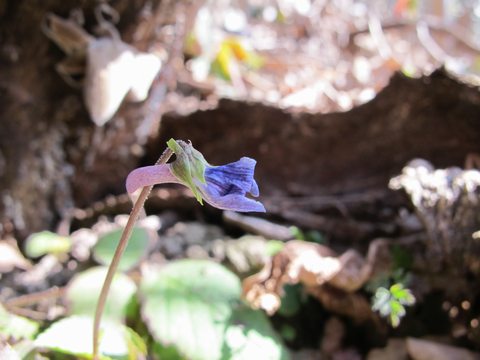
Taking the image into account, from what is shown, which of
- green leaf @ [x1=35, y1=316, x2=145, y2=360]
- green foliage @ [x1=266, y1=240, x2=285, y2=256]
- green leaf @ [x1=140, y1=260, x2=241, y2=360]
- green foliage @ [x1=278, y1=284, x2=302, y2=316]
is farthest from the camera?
green foliage @ [x1=266, y1=240, x2=285, y2=256]

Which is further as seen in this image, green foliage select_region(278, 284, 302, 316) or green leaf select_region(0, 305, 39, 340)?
green foliage select_region(278, 284, 302, 316)

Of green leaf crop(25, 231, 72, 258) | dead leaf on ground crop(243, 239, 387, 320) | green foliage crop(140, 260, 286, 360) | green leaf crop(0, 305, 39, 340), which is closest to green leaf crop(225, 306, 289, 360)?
green foliage crop(140, 260, 286, 360)

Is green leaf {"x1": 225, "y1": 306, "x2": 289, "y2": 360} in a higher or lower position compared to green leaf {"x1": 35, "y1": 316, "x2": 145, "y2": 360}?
lower

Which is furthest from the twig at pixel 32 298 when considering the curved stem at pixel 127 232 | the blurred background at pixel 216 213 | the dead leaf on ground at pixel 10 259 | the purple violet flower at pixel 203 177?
the purple violet flower at pixel 203 177

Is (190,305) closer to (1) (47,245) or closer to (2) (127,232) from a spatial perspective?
(2) (127,232)

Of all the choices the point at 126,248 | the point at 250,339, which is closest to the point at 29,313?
the point at 126,248

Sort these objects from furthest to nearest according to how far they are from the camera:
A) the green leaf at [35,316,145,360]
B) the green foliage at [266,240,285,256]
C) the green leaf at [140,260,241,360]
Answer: the green foliage at [266,240,285,256]
the green leaf at [140,260,241,360]
the green leaf at [35,316,145,360]

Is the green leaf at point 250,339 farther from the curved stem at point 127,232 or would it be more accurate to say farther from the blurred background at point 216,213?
the curved stem at point 127,232

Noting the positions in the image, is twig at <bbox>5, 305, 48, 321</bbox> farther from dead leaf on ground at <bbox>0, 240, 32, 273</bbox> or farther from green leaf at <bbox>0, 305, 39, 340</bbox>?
dead leaf on ground at <bbox>0, 240, 32, 273</bbox>
